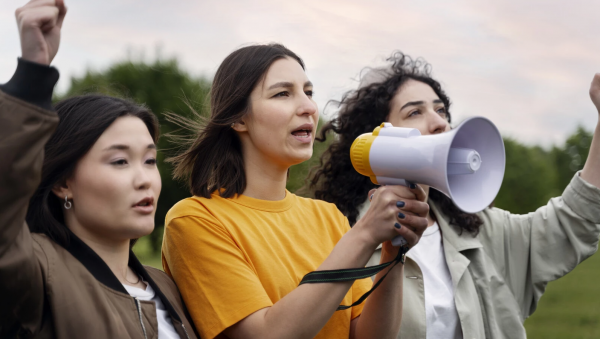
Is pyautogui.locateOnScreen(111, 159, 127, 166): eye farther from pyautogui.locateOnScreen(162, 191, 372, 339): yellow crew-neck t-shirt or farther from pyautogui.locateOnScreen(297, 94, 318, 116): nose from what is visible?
pyautogui.locateOnScreen(297, 94, 318, 116): nose

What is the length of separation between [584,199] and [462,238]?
759 millimetres

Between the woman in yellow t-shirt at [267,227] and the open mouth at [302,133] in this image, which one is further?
the open mouth at [302,133]

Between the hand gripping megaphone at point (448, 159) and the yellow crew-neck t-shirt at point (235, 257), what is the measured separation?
0.50 metres

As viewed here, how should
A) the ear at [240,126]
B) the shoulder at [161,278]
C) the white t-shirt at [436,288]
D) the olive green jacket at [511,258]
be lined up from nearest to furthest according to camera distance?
the shoulder at [161,278] < the ear at [240,126] < the white t-shirt at [436,288] < the olive green jacket at [511,258]

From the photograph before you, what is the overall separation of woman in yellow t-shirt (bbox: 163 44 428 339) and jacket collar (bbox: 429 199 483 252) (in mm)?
917

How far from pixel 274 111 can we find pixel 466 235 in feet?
5.52

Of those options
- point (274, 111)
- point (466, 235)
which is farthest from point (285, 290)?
point (466, 235)

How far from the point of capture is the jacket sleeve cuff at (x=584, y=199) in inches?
139

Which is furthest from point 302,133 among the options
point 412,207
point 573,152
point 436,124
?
point 573,152

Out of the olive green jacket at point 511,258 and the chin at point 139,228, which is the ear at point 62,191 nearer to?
the chin at point 139,228

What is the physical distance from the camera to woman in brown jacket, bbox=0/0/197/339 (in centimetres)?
171

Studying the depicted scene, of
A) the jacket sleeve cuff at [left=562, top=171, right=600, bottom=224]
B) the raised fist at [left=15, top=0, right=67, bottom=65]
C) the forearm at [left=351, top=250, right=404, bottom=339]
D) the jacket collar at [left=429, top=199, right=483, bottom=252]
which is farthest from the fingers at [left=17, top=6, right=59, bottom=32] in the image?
the jacket sleeve cuff at [left=562, top=171, right=600, bottom=224]

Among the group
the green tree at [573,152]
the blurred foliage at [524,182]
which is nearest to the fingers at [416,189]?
the blurred foliage at [524,182]

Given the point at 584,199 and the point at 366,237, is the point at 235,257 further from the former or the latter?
the point at 584,199
